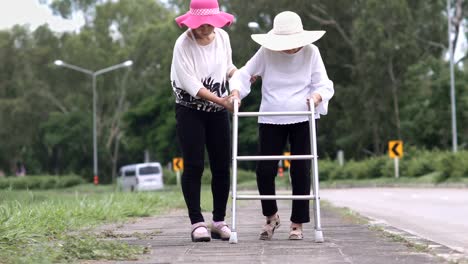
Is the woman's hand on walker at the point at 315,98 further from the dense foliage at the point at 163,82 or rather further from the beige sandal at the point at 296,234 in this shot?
the dense foliage at the point at 163,82

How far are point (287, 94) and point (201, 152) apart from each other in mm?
850

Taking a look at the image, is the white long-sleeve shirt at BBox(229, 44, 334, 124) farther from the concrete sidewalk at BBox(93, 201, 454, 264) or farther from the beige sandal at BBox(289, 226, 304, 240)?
the concrete sidewalk at BBox(93, 201, 454, 264)

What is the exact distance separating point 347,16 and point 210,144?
176ft

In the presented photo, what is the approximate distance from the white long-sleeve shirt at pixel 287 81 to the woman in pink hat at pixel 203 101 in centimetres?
24

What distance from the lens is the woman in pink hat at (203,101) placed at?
26.4 feet

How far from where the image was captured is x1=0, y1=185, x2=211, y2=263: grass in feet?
20.6

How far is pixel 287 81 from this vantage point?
8.25 meters

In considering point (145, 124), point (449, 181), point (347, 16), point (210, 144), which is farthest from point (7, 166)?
point (210, 144)

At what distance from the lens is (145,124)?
72375 mm

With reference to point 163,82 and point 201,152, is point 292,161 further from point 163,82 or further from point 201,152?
point 163,82

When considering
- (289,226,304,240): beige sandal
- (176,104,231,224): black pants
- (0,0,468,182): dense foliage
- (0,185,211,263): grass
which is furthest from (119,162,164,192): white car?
(289,226,304,240): beige sandal

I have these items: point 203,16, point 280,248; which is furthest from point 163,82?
point 280,248

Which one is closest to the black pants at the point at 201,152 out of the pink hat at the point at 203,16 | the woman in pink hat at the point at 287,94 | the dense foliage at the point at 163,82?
the woman in pink hat at the point at 287,94

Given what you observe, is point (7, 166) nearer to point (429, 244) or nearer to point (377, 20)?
point (377, 20)
